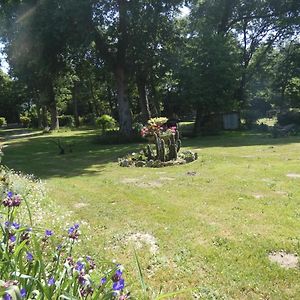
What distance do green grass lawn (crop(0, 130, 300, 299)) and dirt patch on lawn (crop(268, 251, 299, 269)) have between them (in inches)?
3.4

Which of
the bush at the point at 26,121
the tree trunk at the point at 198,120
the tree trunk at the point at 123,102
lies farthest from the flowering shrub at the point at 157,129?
the bush at the point at 26,121

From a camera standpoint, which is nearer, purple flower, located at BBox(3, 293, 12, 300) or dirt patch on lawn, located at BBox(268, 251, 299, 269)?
purple flower, located at BBox(3, 293, 12, 300)

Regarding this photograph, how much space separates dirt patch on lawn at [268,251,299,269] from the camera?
4023 millimetres

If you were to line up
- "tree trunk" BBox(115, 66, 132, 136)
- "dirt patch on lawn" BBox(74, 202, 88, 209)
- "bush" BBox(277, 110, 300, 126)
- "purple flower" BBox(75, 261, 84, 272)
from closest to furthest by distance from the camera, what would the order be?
"purple flower" BBox(75, 261, 84, 272), "dirt patch on lawn" BBox(74, 202, 88, 209), "tree trunk" BBox(115, 66, 132, 136), "bush" BBox(277, 110, 300, 126)

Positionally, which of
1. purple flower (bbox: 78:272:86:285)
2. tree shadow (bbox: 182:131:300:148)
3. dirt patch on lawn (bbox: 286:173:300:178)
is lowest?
tree shadow (bbox: 182:131:300:148)

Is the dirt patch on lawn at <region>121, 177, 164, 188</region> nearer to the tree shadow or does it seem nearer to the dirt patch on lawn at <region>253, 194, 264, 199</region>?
the dirt patch on lawn at <region>253, 194, 264, 199</region>

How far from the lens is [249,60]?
33.6m

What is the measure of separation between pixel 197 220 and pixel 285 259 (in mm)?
1656

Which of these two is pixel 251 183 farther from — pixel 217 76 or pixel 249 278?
pixel 217 76

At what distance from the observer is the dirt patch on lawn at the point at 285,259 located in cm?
402

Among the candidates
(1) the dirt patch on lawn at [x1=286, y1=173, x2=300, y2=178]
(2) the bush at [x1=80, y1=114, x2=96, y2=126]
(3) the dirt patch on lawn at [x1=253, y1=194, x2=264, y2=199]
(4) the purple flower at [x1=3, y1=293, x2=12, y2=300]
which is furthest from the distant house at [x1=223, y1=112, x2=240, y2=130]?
(4) the purple flower at [x1=3, y1=293, x2=12, y2=300]

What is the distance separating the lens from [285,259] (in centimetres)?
418

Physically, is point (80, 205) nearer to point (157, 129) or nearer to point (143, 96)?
point (157, 129)

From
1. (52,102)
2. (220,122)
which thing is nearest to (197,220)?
(220,122)
